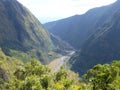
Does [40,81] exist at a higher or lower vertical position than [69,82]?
higher

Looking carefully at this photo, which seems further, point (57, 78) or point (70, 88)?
point (57, 78)

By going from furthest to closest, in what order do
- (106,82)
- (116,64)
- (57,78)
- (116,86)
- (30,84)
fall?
1. (57,78)
2. (30,84)
3. (116,64)
4. (106,82)
5. (116,86)

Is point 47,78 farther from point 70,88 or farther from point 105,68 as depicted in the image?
point 105,68

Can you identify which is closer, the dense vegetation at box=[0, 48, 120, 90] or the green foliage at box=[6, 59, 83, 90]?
the dense vegetation at box=[0, 48, 120, 90]

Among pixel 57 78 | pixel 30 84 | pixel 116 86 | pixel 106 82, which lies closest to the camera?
pixel 116 86

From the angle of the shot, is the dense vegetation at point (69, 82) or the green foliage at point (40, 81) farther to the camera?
the green foliage at point (40, 81)

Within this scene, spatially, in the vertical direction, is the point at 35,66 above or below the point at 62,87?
above

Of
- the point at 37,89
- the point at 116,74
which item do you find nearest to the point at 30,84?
the point at 37,89

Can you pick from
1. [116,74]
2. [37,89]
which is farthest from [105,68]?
[37,89]

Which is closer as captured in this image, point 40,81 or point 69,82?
point 40,81
